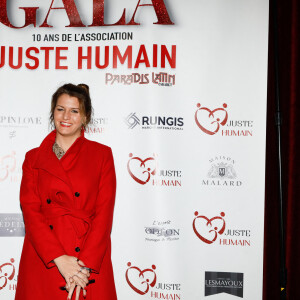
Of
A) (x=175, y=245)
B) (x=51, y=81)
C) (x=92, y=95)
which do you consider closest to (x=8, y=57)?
(x=51, y=81)

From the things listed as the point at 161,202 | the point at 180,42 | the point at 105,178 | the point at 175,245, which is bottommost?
the point at 175,245

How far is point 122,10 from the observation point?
2.31m

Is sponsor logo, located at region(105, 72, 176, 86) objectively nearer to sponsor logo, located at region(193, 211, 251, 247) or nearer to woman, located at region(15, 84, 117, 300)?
woman, located at region(15, 84, 117, 300)

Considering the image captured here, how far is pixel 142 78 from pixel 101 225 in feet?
3.51

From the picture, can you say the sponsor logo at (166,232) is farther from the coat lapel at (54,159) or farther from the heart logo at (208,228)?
the coat lapel at (54,159)

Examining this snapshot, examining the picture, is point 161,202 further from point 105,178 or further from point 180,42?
point 180,42

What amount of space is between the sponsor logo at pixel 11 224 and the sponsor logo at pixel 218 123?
4.54 ft

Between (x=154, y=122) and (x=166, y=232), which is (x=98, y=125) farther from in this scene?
(x=166, y=232)

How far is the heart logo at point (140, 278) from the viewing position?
2.28m

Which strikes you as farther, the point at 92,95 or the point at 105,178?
the point at 92,95

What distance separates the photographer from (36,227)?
5.40 ft

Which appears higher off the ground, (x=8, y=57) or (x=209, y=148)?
(x=8, y=57)

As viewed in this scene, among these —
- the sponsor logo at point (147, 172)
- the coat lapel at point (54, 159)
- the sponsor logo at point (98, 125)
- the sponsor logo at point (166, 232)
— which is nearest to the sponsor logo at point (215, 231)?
the sponsor logo at point (166, 232)

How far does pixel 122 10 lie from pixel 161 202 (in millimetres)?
1333
